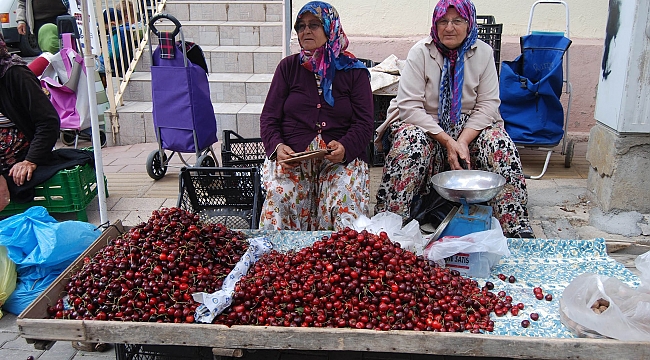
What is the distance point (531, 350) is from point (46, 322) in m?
1.79

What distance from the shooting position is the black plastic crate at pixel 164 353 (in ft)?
7.57

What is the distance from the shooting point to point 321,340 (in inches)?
77.6

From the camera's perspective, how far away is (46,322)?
2027mm

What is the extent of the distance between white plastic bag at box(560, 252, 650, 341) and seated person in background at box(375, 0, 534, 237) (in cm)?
96

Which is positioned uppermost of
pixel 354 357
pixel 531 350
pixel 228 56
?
pixel 228 56

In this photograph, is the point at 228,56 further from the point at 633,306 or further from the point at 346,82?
the point at 633,306

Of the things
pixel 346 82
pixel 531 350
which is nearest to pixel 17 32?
pixel 346 82

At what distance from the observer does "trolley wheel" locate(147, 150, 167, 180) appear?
456cm

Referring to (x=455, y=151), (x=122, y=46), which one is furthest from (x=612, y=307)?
(x=122, y=46)

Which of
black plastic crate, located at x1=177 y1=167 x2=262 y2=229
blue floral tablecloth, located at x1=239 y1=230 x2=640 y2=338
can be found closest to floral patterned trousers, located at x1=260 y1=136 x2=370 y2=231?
black plastic crate, located at x1=177 y1=167 x2=262 y2=229

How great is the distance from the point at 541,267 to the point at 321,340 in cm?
133

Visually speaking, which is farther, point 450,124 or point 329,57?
point 450,124

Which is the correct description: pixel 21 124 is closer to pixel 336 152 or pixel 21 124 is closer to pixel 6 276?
pixel 6 276

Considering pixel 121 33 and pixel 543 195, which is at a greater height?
pixel 121 33
